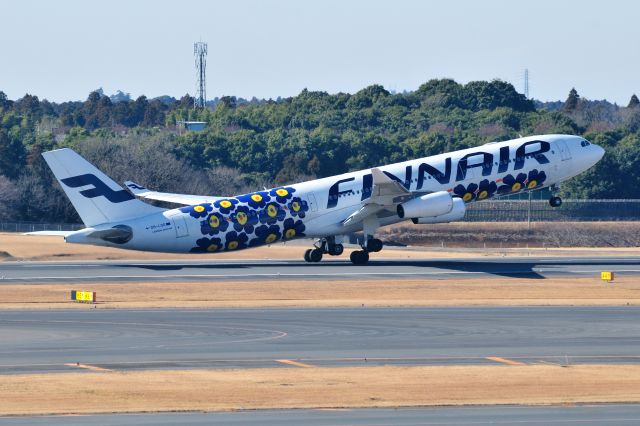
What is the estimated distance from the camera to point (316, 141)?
15588cm

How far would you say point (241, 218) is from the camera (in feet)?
230

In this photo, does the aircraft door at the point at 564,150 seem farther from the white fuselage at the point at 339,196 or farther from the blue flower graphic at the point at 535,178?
the blue flower graphic at the point at 535,178

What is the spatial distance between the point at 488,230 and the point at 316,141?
41.5 m

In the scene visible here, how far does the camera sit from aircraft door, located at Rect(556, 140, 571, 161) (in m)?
77.8

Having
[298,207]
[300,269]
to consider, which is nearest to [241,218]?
[298,207]

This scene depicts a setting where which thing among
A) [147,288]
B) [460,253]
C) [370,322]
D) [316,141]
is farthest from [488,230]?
[370,322]

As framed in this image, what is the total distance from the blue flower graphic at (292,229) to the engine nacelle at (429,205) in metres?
5.98

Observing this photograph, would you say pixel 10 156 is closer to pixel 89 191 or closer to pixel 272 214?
pixel 272 214

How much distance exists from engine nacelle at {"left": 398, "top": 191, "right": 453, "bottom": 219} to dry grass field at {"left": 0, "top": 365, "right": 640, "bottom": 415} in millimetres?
32003

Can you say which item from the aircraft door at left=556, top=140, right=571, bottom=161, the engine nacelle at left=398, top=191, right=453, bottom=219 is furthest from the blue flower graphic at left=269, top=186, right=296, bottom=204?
the aircraft door at left=556, top=140, right=571, bottom=161

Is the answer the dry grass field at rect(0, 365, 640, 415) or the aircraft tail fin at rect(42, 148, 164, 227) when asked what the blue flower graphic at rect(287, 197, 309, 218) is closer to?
the aircraft tail fin at rect(42, 148, 164, 227)

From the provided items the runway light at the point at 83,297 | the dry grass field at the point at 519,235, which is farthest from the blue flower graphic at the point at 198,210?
the dry grass field at the point at 519,235

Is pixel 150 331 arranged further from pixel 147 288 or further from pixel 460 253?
pixel 460 253

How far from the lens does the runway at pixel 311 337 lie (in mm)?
40562
